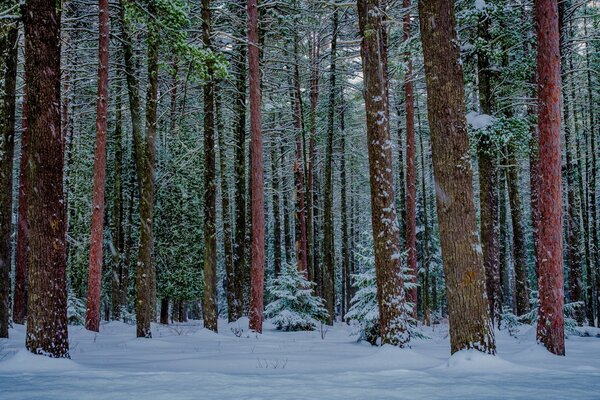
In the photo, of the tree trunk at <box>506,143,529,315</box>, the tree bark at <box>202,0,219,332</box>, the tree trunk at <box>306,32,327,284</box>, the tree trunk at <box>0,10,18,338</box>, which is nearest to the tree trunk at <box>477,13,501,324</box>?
the tree trunk at <box>506,143,529,315</box>

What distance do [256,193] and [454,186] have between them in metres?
7.26

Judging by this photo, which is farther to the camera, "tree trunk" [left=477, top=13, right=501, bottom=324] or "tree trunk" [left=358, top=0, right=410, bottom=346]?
"tree trunk" [left=477, top=13, right=501, bottom=324]

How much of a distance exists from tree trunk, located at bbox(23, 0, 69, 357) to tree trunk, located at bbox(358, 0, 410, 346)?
4.77 meters

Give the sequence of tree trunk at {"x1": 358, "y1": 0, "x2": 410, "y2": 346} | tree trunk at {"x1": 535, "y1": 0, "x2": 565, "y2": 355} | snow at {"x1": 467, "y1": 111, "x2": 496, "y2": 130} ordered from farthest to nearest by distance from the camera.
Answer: snow at {"x1": 467, "y1": 111, "x2": 496, "y2": 130} < tree trunk at {"x1": 535, "y1": 0, "x2": 565, "y2": 355} < tree trunk at {"x1": 358, "y1": 0, "x2": 410, "y2": 346}

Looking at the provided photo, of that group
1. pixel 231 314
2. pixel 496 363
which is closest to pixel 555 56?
pixel 496 363

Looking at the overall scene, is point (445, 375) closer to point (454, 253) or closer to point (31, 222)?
point (454, 253)

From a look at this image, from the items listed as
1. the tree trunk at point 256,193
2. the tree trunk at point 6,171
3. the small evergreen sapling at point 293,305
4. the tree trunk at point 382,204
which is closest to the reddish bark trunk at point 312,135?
the small evergreen sapling at point 293,305

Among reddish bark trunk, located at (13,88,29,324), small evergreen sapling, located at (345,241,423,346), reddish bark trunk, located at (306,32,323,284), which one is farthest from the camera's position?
reddish bark trunk, located at (306,32,323,284)

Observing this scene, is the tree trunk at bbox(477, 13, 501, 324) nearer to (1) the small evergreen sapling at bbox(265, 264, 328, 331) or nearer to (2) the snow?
(2) the snow

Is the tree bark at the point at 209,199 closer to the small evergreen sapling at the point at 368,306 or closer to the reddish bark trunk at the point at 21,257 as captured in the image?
the small evergreen sapling at the point at 368,306

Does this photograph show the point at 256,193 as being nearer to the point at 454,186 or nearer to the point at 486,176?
the point at 486,176

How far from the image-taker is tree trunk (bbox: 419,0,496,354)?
5.87m

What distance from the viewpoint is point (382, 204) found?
308 inches

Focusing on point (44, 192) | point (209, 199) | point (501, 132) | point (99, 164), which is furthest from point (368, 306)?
point (99, 164)
